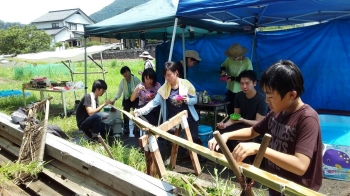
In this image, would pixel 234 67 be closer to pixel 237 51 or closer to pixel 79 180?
pixel 237 51

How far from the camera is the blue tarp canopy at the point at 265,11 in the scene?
410 centimetres

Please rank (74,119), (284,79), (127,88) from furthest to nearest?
1. (74,119)
2. (127,88)
3. (284,79)

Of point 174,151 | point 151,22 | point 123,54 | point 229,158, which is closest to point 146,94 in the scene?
point 151,22

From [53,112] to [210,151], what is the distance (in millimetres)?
8351

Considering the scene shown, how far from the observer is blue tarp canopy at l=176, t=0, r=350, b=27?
4.10 meters

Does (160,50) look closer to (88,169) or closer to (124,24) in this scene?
(124,24)

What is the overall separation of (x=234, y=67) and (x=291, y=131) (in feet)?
16.8

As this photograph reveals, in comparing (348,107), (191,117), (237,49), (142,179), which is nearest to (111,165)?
(142,179)

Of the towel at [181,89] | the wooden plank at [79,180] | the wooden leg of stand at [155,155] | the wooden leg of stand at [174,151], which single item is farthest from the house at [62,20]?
the wooden leg of stand at [155,155]

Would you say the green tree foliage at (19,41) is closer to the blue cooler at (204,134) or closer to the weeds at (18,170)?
the weeds at (18,170)

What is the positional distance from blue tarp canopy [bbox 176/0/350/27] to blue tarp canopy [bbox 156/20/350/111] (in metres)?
0.26

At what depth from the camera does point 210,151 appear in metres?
1.82

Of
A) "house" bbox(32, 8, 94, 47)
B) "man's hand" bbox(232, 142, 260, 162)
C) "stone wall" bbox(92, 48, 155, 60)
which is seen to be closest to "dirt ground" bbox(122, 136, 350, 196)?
"man's hand" bbox(232, 142, 260, 162)

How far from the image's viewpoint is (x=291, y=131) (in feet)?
5.47
